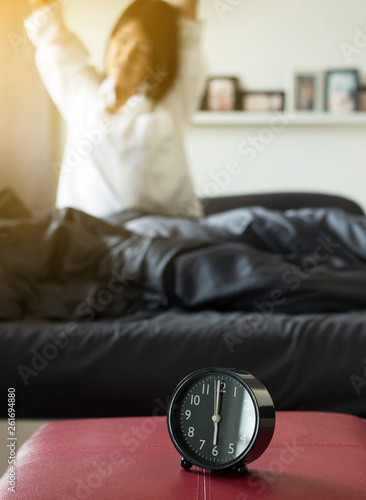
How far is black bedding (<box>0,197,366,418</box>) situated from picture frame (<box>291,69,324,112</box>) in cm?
139

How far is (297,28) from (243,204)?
92cm

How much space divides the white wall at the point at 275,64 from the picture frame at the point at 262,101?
0.04 metres

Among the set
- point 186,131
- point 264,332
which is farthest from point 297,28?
point 264,332

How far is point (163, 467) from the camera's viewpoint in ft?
2.15

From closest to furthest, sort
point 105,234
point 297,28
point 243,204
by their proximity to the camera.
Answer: point 105,234, point 243,204, point 297,28

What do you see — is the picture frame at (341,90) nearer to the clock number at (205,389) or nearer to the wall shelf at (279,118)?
the wall shelf at (279,118)

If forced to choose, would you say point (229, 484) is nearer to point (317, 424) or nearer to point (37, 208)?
point (317, 424)

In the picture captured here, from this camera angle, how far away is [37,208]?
3080 mm

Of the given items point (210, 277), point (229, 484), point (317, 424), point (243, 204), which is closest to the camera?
point (229, 484)

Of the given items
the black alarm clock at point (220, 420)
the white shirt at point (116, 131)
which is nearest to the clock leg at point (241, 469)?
the black alarm clock at point (220, 420)

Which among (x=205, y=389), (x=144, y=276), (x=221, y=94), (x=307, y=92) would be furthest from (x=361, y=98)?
(x=205, y=389)

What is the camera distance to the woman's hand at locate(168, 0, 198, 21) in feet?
9.24

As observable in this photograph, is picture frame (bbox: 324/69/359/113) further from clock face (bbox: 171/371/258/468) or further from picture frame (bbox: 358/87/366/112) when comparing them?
clock face (bbox: 171/371/258/468)

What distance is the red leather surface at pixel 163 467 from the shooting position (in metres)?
0.59
